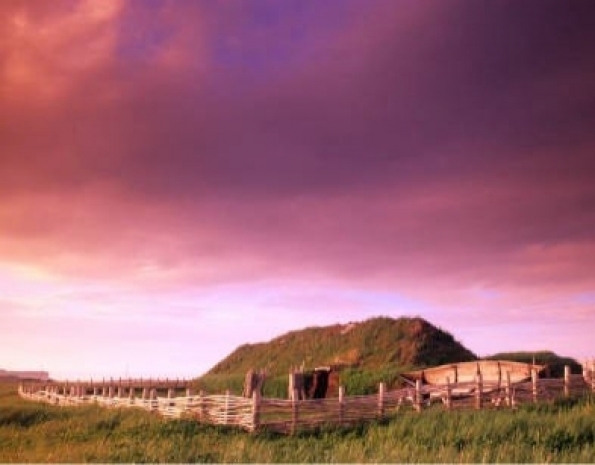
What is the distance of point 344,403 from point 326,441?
3913mm

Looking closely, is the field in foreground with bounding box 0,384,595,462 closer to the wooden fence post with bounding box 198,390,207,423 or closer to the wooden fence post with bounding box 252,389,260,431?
the wooden fence post with bounding box 252,389,260,431

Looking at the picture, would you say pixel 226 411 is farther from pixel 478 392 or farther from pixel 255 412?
pixel 478 392

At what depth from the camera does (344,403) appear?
2258 cm

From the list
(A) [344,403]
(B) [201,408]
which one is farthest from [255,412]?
(B) [201,408]

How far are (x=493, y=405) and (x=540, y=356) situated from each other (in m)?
16.8

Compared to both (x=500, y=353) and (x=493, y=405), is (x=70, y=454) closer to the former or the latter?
(x=493, y=405)

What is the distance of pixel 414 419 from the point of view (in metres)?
20.2

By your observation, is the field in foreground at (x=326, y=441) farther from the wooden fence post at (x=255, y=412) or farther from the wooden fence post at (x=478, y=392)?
the wooden fence post at (x=478, y=392)

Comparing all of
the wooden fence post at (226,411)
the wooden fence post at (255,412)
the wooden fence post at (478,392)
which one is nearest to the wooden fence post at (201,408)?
the wooden fence post at (226,411)

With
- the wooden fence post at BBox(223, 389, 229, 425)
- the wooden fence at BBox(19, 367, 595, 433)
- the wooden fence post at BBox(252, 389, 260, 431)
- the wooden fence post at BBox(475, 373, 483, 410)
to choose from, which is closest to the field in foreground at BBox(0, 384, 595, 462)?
the wooden fence post at BBox(252, 389, 260, 431)

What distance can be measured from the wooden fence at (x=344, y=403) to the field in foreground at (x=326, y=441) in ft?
3.10

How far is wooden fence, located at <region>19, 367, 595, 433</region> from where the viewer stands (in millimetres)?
21453

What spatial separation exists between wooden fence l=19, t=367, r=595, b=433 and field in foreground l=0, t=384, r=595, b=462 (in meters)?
0.94

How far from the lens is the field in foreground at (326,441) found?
46.7 ft
